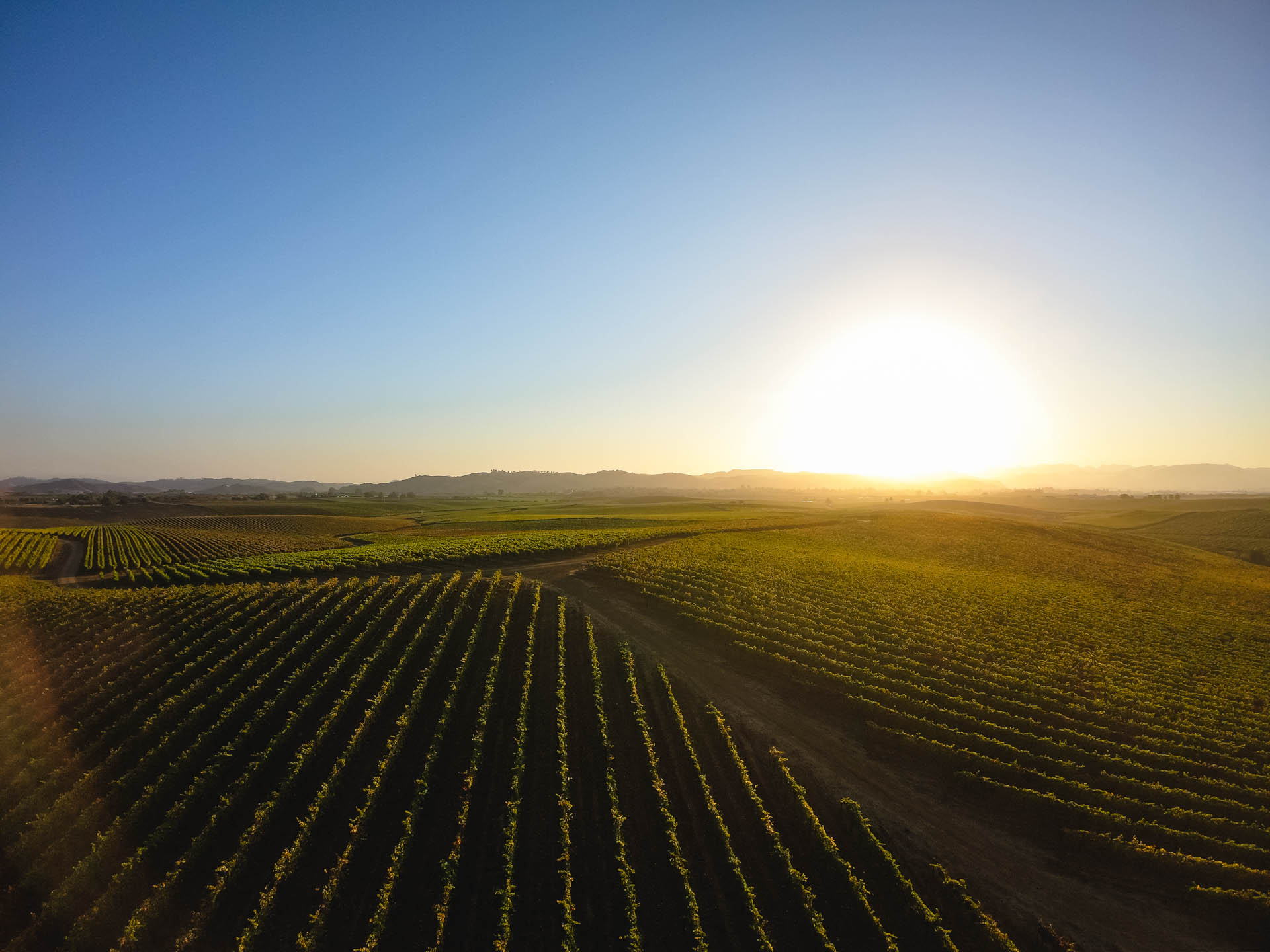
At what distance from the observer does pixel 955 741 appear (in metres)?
21.2

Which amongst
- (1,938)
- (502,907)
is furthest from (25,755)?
(502,907)

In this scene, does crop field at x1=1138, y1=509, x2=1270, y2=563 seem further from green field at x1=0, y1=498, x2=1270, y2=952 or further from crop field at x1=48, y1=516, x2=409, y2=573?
crop field at x1=48, y1=516, x2=409, y2=573

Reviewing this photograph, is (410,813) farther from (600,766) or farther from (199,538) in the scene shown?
(199,538)

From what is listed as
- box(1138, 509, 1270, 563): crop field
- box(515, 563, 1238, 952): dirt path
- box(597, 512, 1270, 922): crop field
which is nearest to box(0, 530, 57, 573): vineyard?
box(597, 512, 1270, 922): crop field

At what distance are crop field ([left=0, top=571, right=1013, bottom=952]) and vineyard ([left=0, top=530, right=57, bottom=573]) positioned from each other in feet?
156

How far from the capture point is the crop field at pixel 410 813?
13641 mm

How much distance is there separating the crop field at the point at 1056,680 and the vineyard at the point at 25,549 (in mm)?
65183

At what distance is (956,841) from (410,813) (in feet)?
57.6

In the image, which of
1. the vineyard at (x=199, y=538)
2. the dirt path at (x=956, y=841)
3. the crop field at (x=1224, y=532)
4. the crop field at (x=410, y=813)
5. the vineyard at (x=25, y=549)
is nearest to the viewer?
the crop field at (x=410, y=813)

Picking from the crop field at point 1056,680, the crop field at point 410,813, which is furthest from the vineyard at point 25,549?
the crop field at point 1056,680

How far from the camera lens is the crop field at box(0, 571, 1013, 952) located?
13.6m

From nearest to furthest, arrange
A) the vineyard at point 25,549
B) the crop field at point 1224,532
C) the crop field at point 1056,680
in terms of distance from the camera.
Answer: the crop field at point 1056,680
the vineyard at point 25,549
the crop field at point 1224,532

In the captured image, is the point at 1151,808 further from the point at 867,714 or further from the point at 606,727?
the point at 606,727

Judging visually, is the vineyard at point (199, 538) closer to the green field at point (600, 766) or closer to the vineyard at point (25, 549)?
the vineyard at point (25, 549)
